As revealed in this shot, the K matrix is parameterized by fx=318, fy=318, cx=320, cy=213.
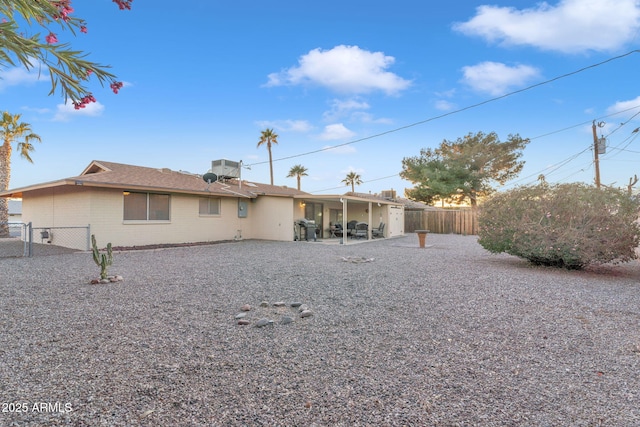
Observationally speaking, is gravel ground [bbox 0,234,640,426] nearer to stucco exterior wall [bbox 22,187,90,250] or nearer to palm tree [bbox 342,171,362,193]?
stucco exterior wall [bbox 22,187,90,250]

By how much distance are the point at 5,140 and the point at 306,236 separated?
17234 mm

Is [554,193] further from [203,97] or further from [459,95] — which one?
[203,97]

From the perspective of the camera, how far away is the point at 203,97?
13.1 metres

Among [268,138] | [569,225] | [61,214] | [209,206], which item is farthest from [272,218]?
[268,138]

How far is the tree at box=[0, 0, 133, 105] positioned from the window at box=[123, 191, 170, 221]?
36.8 feet

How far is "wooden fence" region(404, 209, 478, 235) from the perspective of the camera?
23125mm

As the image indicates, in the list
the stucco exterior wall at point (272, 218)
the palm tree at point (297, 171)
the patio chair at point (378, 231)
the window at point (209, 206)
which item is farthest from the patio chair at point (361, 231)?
the palm tree at point (297, 171)

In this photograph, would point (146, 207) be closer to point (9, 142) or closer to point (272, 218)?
point (272, 218)

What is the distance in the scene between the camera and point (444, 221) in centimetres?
2409

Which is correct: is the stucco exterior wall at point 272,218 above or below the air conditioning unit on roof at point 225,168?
below

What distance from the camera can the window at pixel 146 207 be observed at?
11.9m

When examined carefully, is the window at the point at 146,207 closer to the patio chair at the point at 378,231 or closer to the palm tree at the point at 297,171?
the patio chair at the point at 378,231

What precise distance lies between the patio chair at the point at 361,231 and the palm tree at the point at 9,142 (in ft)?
62.1

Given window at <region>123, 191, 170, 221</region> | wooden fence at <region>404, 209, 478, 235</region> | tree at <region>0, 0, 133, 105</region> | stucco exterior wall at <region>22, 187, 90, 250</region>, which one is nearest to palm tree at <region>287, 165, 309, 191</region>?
wooden fence at <region>404, 209, 478, 235</region>
